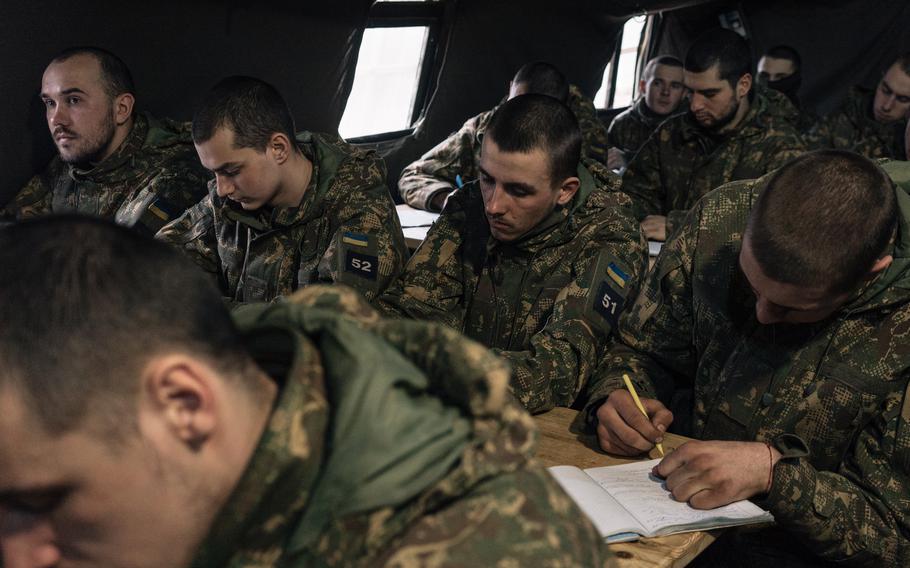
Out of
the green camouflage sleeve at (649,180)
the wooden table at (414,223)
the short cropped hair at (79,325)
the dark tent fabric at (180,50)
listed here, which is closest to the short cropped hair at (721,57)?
the green camouflage sleeve at (649,180)


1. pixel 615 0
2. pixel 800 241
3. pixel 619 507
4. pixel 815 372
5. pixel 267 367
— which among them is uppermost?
pixel 615 0

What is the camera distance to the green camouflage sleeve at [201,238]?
2.78 m

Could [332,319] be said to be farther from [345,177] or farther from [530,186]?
[345,177]

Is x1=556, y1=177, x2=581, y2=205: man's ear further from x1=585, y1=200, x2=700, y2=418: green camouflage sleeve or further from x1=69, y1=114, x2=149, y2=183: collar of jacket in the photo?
x1=69, y1=114, x2=149, y2=183: collar of jacket

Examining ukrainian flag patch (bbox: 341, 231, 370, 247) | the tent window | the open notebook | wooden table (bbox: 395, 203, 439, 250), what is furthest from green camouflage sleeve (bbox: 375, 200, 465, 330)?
the tent window

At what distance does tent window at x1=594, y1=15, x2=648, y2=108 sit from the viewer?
775 cm

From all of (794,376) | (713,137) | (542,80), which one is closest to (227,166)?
(794,376)

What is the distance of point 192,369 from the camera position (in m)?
0.74

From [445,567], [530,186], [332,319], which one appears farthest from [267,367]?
[530,186]

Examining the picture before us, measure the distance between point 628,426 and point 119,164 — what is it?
2.48 m

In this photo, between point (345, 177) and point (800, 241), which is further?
point (345, 177)

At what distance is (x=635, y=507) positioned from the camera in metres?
1.48

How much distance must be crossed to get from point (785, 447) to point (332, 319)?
3.55 feet

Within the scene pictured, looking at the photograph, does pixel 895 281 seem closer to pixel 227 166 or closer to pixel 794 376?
pixel 794 376
